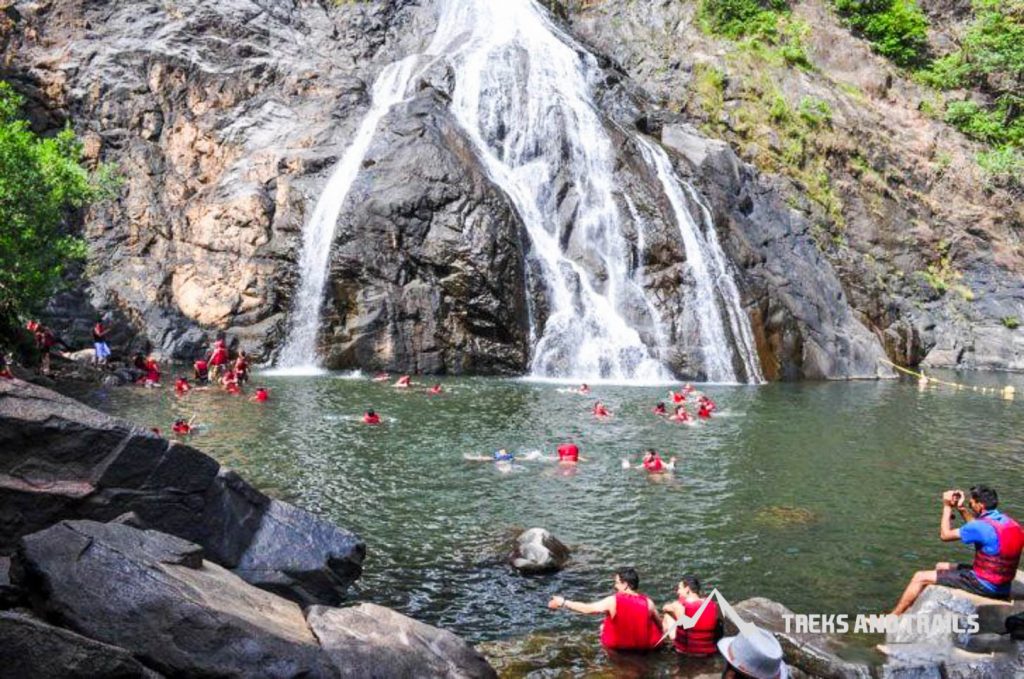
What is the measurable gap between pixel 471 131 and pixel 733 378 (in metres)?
18.4

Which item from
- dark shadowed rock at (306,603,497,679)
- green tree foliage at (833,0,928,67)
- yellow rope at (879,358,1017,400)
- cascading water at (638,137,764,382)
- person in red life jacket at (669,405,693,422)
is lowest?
dark shadowed rock at (306,603,497,679)

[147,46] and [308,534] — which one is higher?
[147,46]

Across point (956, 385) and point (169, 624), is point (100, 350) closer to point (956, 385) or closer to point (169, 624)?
point (169, 624)

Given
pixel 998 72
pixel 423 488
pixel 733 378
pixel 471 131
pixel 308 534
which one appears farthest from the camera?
pixel 998 72

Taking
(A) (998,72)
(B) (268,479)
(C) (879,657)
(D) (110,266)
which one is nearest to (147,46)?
(D) (110,266)

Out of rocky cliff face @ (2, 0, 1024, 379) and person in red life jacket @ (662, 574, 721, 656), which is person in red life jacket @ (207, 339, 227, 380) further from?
person in red life jacket @ (662, 574, 721, 656)

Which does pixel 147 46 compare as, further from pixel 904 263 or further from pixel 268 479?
pixel 904 263

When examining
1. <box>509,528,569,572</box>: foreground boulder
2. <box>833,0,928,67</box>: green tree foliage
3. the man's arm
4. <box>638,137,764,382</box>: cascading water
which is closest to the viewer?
the man's arm

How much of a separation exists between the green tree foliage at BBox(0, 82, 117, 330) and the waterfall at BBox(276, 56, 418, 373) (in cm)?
909

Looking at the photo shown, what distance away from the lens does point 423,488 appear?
15109 mm

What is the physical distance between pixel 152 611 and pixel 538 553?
6263mm

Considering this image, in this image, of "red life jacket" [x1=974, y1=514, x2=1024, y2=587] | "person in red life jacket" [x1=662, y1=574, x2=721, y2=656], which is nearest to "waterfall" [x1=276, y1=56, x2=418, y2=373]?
"person in red life jacket" [x1=662, y1=574, x2=721, y2=656]

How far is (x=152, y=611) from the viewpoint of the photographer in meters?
6.04

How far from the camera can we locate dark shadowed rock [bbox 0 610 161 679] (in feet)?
16.0
